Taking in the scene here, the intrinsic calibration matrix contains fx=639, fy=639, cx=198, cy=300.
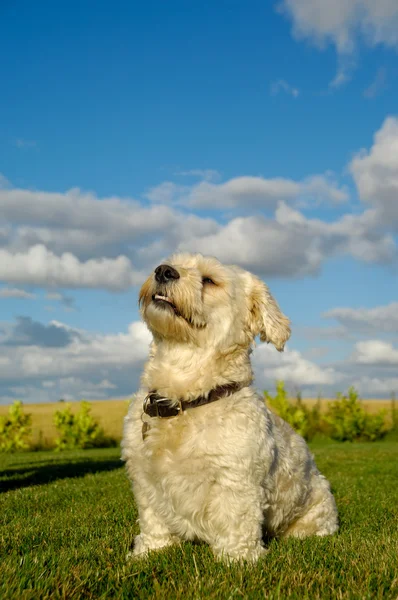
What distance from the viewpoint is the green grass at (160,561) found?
383 centimetres

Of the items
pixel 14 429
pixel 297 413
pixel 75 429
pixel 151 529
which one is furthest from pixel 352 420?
pixel 151 529

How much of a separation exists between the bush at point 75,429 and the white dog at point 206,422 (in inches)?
934

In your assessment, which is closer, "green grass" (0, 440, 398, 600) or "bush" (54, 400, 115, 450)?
"green grass" (0, 440, 398, 600)

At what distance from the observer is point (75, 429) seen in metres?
28.5

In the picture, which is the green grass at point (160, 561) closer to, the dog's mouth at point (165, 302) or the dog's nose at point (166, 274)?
the dog's mouth at point (165, 302)

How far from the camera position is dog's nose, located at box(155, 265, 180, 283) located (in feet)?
16.3

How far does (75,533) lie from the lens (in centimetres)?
647

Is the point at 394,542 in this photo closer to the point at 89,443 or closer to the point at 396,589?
the point at 396,589

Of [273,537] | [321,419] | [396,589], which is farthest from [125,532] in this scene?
[321,419]

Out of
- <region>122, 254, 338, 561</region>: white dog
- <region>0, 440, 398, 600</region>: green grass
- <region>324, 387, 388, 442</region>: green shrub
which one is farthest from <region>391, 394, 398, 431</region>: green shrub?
<region>122, 254, 338, 561</region>: white dog

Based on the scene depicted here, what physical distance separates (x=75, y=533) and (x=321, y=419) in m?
24.7

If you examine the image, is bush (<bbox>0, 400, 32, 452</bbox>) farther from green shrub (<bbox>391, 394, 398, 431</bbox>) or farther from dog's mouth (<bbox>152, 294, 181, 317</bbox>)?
dog's mouth (<bbox>152, 294, 181, 317</bbox>)

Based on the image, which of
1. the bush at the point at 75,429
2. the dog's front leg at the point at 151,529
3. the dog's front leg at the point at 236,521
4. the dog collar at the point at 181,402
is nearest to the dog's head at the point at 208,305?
the dog collar at the point at 181,402

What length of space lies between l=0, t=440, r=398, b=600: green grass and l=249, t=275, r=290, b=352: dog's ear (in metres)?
1.68
